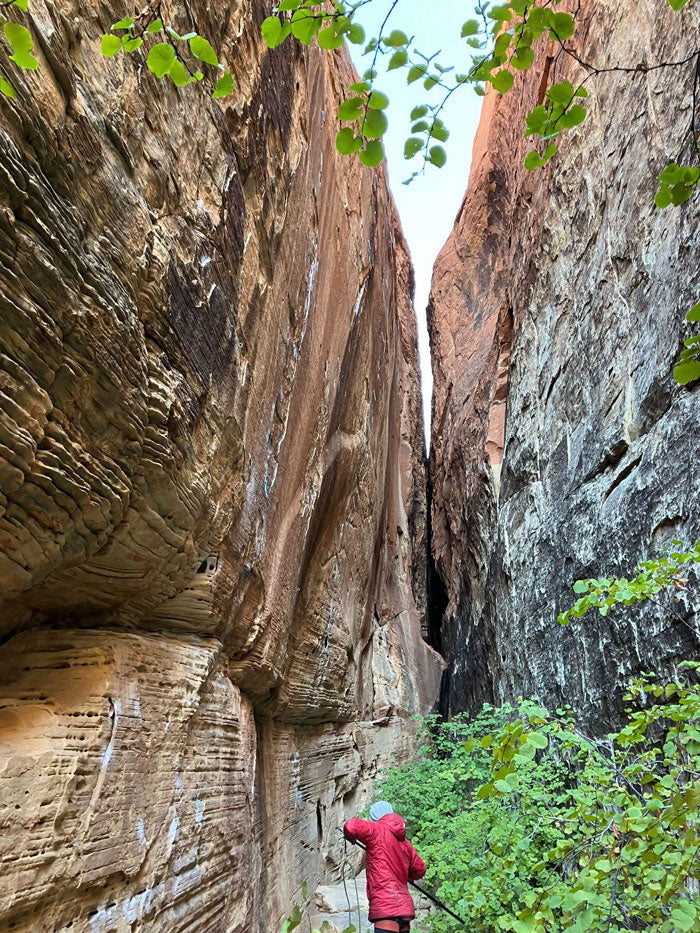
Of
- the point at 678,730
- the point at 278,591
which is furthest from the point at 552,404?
the point at 678,730

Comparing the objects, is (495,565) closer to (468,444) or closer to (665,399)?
(468,444)

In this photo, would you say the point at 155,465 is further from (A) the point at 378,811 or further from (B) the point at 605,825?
(A) the point at 378,811

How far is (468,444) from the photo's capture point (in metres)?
13.1

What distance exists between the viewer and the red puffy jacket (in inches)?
182

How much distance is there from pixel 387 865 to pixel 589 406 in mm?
5408

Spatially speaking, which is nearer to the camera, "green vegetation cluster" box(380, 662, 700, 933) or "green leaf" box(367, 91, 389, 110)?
"green leaf" box(367, 91, 389, 110)

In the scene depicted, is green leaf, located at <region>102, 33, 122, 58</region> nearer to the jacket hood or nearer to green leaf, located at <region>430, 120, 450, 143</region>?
green leaf, located at <region>430, 120, 450, 143</region>

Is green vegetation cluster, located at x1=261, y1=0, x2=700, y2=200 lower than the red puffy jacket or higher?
higher

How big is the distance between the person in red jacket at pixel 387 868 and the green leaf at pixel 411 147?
16.6ft

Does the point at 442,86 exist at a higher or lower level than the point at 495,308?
lower

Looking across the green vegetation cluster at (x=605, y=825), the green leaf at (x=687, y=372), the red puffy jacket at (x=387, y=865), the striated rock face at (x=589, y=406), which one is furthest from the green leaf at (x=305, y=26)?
the red puffy jacket at (x=387, y=865)

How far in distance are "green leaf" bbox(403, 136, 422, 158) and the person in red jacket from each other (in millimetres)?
5061

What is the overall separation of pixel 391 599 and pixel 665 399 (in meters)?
9.11

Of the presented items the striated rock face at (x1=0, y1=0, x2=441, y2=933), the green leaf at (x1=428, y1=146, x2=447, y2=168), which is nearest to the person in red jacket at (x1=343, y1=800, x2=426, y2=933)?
the striated rock face at (x1=0, y1=0, x2=441, y2=933)
